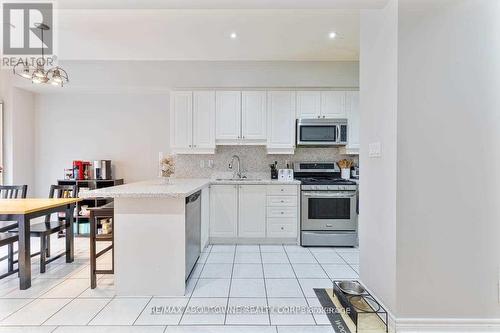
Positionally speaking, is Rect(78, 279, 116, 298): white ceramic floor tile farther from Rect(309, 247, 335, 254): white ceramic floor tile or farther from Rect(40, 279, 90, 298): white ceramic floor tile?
Rect(309, 247, 335, 254): white ceramic floor tile

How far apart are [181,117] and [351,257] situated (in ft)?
10.7

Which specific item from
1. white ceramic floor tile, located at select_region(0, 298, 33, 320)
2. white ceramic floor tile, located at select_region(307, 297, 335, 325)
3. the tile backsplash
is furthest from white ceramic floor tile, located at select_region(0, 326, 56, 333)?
the tile backsplash

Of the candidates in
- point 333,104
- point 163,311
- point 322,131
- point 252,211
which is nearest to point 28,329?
point 163,311

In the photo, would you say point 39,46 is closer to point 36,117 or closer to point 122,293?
point 36,117

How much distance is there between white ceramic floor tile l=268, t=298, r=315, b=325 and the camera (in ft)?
6.63

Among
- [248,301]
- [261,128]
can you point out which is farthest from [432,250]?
[261,128]

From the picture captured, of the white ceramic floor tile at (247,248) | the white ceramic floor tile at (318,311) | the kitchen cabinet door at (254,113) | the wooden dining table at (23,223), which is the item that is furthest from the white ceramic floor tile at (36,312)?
the kitchen cabinet door at (254,113)

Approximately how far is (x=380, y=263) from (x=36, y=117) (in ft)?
19.0

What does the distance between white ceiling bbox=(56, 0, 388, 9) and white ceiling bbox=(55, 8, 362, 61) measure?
93 cm

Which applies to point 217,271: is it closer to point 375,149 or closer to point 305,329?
point 305,329

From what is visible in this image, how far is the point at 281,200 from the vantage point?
3947 mm

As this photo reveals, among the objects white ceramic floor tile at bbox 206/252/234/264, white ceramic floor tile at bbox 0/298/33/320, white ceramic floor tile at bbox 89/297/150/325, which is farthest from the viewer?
white ceramic floor tile at bbox 206/252/234/264

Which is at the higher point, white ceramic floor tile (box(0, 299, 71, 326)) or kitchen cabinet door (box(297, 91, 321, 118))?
kitchen cabinet door (box(297, 91, 321, 118))

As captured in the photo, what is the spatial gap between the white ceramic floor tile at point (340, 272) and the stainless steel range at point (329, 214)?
0.72 meters
